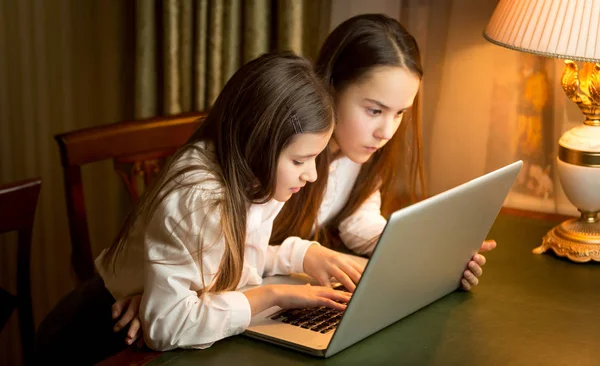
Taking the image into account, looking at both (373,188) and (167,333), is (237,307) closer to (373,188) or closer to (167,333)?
(167,333)

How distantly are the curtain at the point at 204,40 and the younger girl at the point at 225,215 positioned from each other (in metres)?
0.65

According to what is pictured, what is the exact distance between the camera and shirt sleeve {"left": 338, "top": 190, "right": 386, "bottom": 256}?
1.61m

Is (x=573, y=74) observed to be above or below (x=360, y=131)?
above

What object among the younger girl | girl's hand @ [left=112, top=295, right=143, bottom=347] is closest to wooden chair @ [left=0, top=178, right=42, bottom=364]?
the younger girl

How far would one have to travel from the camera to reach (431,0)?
1.88 m

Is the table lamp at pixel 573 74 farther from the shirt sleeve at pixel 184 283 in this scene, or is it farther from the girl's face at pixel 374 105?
the shirt sleeve at pixel 184 283

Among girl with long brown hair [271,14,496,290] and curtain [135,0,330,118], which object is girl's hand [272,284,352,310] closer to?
girl with long brown hair [271,14,496,290]

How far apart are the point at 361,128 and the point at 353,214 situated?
0.73 ft

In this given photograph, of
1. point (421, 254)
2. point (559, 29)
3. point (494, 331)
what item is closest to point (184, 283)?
point (421, 254)

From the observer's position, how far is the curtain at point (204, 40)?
1.96m

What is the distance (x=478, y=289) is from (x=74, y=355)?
0.68 meters

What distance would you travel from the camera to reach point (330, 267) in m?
1.41

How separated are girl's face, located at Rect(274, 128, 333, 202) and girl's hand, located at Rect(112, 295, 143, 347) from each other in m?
0.27

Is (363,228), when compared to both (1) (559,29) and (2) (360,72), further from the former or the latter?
(1) (559,29)
